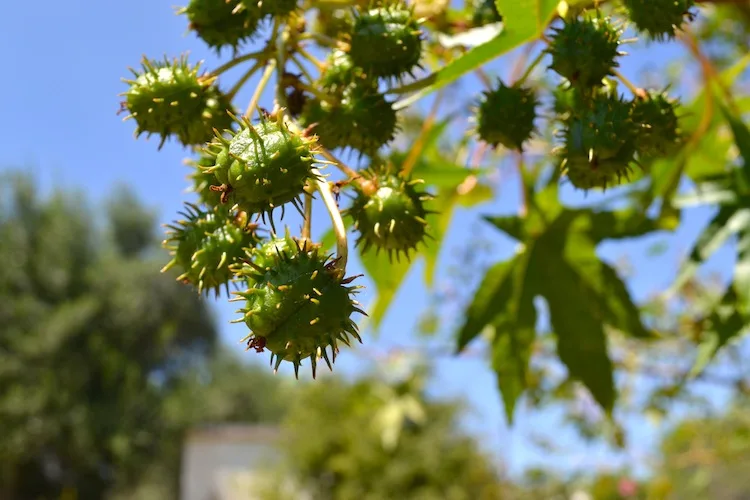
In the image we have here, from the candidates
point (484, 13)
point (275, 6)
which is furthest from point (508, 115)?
point (275, 6)

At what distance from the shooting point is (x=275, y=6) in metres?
1.34

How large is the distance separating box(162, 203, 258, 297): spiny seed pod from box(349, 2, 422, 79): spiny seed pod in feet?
1.35

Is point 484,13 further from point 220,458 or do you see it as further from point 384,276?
point 220,458

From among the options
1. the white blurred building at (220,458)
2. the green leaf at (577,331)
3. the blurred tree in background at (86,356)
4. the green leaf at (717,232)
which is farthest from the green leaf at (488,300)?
the blurred tree in background at (86,356)

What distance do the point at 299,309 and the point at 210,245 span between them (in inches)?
14.2

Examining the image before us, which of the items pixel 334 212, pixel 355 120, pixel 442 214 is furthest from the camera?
pixel 442 214

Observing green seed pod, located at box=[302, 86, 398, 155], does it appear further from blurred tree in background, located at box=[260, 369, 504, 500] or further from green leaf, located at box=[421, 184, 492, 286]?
blurred tree in background, located at box=[260, 369, 504, 500]

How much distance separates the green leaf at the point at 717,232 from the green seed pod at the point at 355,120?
1.23 meters

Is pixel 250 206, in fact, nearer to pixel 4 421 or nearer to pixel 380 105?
pixel 380 105

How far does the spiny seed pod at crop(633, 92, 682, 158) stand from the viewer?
1355 millimetres

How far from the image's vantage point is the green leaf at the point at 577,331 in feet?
6.82

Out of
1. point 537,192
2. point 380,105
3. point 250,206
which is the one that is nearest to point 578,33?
point 380,105

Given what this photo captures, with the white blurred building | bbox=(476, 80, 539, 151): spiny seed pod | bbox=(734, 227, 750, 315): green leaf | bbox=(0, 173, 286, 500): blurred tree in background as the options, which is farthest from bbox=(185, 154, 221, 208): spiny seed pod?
bbox=(0, 173, 286, 500): blurred tree in background

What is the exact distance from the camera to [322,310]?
40.9 inches
